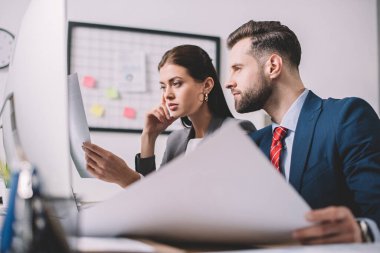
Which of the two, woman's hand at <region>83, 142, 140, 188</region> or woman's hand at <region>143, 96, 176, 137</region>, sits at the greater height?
woman's hand at <region>143, 96, 176, 137</region>

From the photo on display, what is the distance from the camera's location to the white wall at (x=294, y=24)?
7.94ft

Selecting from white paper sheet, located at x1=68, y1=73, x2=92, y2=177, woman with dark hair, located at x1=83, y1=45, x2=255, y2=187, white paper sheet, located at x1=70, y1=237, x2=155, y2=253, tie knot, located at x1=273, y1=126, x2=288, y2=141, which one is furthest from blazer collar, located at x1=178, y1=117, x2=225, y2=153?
white paper sheet, located at x1=70, y1=237, x2=155, y2=253

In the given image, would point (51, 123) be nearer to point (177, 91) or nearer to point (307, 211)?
point (307, 211)

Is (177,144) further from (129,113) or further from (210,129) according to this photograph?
(129,113)

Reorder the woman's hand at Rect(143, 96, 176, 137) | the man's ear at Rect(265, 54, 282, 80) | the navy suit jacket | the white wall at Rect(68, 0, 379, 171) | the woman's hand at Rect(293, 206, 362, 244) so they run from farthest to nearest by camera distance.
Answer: the white wall at Rect(68, 0, 379, 171) → the woman's hand at Rect(143, 96, 176, 137) → the man's ear at Rect(265, 54, 282, 80) → the navy suit jacket → the woman's hand at Rect(293, 206, 362, 244)

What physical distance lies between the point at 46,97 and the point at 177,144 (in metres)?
1.49

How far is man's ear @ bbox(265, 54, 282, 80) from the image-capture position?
54.9 inches

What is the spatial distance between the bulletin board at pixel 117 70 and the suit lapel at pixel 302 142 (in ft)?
4.73

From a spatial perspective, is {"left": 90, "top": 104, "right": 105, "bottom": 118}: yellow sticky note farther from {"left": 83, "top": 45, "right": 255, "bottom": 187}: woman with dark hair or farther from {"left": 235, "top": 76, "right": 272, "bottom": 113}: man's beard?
{"left": 235, "top": 76, "right": 272, "bottom": 113}: man's beard

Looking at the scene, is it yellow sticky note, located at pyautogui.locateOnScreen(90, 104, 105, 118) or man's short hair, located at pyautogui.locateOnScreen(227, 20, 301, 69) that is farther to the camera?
yellow sticky note, located at pyautogui.locateOnScreen(90, 104, 105, 118)

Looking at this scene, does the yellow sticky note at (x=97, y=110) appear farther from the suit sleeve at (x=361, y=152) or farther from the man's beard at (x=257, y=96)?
the suit sleeve at (x=361, y=152)

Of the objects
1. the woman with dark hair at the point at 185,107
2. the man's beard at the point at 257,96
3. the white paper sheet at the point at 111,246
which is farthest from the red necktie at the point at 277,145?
the white paper sheet at the point at 111,246

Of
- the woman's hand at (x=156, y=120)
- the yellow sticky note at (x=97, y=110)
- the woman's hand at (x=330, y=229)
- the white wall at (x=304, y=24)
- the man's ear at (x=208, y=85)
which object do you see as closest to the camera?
the woman's hand at (x=330, y=229)

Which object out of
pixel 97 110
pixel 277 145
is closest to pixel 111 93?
pixel 97 110
